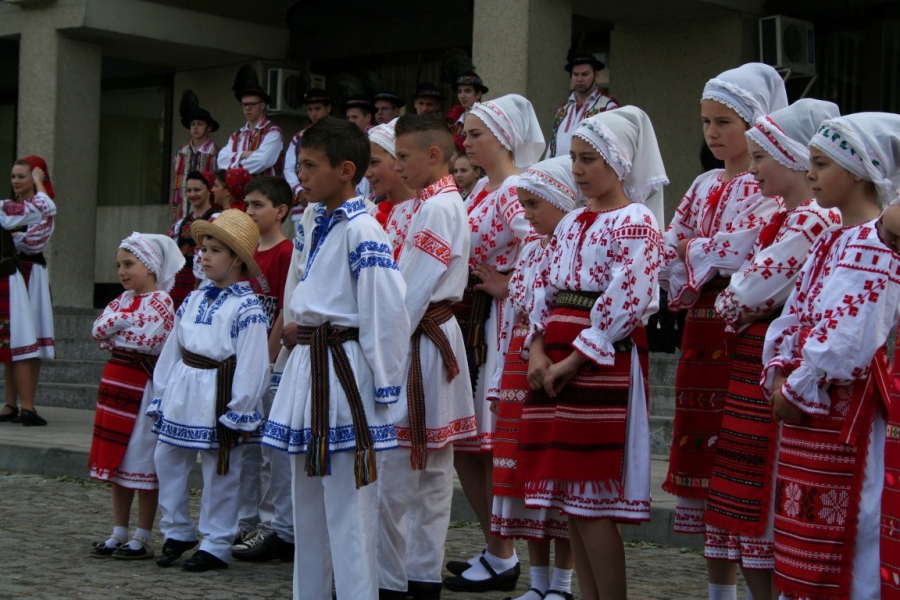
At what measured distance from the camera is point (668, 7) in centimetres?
1170

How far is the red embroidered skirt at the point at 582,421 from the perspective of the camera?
460 centimetres

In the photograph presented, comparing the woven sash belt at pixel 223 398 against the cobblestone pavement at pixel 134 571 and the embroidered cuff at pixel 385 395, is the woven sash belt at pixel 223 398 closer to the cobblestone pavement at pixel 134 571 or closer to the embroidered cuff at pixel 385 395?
the cobblestone pavement at pixel 134 571

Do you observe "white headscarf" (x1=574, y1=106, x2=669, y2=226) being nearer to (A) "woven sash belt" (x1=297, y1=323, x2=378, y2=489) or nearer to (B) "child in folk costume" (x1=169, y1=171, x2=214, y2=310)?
(A) "woven sash belt" (x1=297, y1=323, x2=378, y2=489)

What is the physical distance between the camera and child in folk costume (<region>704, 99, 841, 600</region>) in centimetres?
433

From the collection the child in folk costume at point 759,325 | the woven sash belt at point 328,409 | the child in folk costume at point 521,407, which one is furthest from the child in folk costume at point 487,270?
the child in folk costume at point 759,325

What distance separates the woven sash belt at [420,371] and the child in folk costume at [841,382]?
1774 mm

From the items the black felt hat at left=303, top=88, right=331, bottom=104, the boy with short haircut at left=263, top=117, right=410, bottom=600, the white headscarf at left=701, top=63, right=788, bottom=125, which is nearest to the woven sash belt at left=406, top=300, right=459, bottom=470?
the boy with short haircut at left=263, top=117, right=410, bottom=600

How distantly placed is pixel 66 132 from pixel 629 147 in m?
11.1

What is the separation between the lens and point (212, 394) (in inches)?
237

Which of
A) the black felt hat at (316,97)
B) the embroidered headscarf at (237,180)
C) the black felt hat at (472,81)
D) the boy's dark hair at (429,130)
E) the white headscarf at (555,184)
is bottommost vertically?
the white headscarf at (555,184)

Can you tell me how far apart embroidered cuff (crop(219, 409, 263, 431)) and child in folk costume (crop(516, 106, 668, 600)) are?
5.31 feet

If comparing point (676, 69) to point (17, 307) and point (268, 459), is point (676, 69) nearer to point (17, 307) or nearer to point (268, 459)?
point (17, 307)

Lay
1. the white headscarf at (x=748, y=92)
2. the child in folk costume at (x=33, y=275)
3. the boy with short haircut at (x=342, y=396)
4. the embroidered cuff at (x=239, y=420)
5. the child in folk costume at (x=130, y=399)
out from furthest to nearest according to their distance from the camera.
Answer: the child in folk costume at (x=33, y=275) → the child in folk costume at (x=130, y=399) → the embroidered cuff at (x=239, y=420) → the white headscarf at (x=748, y=92) → the boy with short haircut at (x=342, y=396)

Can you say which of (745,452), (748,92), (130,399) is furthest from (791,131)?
(130,399)
